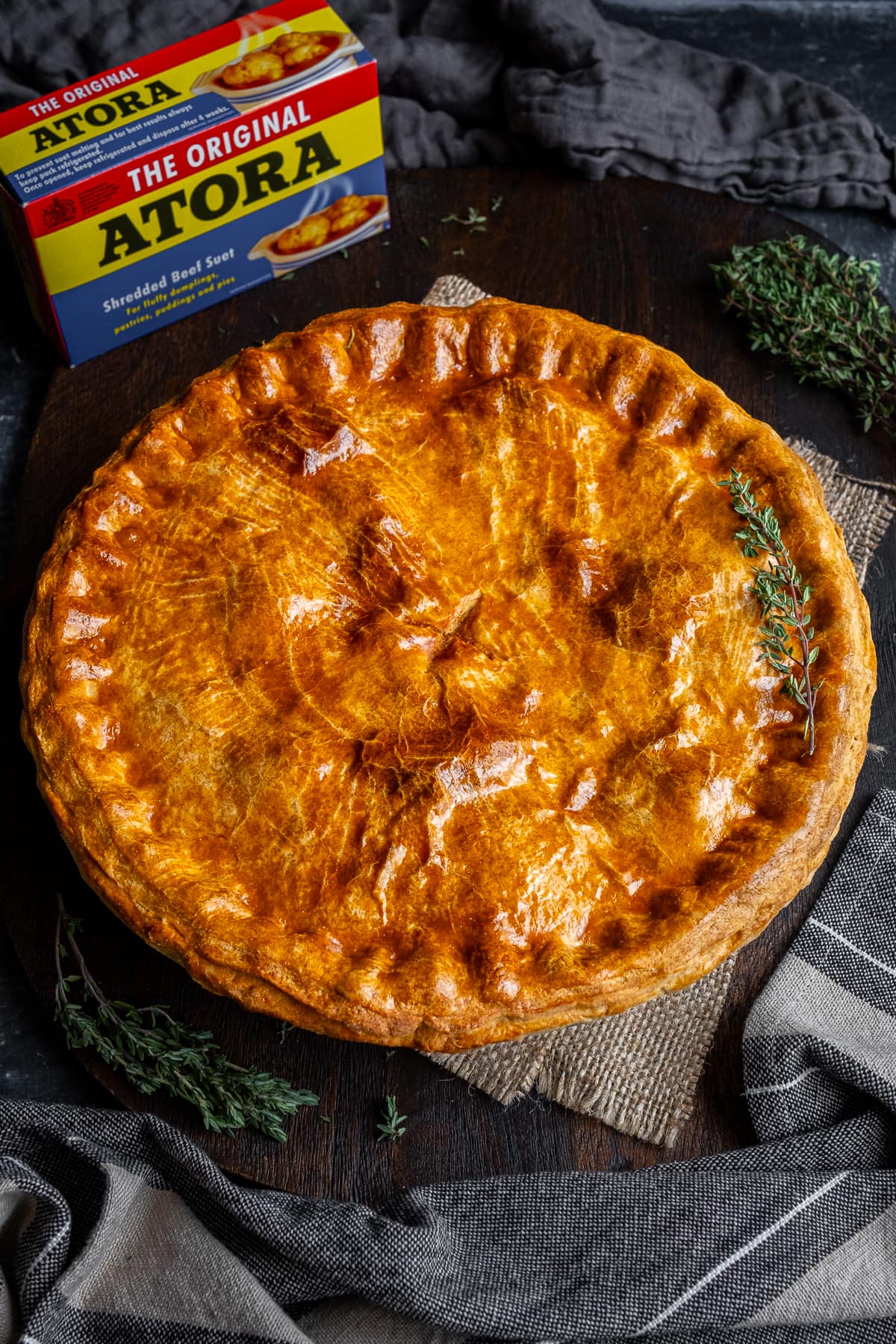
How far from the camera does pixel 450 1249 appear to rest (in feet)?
10.8

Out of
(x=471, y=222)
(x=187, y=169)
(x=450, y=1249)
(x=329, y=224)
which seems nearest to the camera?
(x=450, y=1249)

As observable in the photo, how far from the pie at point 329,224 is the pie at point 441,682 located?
94 cm

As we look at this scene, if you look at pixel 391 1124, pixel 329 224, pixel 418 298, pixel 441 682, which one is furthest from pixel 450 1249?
pixel 329 224

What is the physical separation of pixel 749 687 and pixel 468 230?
2.27m

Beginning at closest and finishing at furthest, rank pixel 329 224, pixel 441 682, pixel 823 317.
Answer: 1. pixel 441 682
2. pixel 823 317
3. pixel 329 224

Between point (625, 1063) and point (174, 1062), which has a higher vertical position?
point (174, 1062)

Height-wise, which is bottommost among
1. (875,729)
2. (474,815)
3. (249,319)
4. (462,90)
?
(875,729)

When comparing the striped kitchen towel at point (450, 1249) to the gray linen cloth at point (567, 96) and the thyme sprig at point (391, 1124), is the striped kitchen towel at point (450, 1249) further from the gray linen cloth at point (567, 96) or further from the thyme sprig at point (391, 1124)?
the gray linen cloth at point (567, 96)

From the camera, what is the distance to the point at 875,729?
412 centimetres

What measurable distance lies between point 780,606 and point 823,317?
5.02 feet

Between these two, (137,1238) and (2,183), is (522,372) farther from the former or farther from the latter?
(137,1238)

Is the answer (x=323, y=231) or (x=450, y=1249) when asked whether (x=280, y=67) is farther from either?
(x=450, y=1249)

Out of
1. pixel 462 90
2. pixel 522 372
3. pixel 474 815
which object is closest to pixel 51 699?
pixel 474 815

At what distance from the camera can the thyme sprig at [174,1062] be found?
352cm
